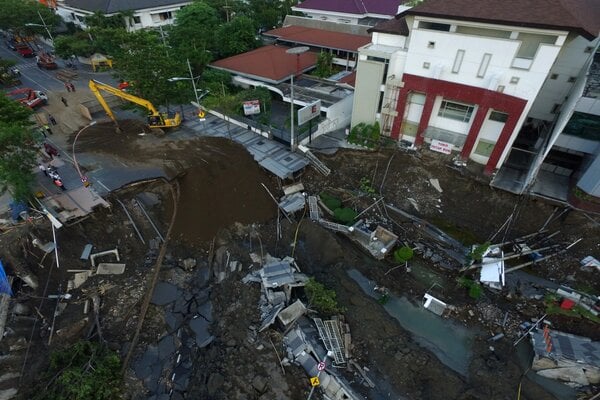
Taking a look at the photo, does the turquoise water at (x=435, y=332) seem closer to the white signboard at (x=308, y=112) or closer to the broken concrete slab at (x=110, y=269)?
the white signboard at (x=308, y=112)

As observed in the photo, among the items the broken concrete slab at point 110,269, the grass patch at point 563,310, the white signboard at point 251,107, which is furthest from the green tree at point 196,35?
the grass patch at point 563,310

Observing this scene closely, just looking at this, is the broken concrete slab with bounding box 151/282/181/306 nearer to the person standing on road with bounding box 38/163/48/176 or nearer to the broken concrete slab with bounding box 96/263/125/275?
the broken concrete slab with bounding box 96/263/125/275

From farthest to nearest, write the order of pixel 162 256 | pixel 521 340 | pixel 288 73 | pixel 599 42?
1. pixel 288 73
2. pixel 599 42
3. pixel 162 256
4. pixel 521 340

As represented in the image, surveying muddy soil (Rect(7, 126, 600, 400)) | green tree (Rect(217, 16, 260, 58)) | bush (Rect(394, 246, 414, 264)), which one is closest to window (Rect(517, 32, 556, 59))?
muddy soil (Rect(7, 126, 600, 400))

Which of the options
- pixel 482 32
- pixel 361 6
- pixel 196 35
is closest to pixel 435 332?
pixel 482 32

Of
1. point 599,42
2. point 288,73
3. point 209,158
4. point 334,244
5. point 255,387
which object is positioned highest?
point 599,42

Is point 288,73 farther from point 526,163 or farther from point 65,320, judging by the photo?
point 65,320

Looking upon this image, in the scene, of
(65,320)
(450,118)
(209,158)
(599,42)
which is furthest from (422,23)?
(65,320)
